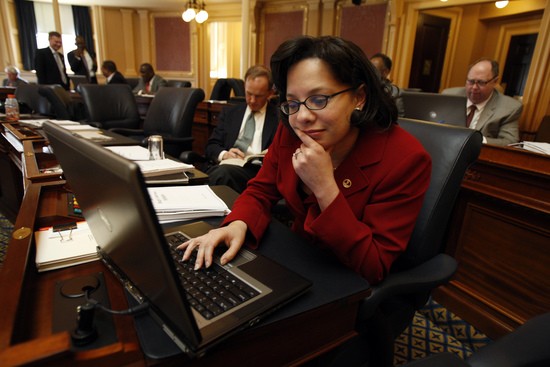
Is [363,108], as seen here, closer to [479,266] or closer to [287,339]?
[287,339]

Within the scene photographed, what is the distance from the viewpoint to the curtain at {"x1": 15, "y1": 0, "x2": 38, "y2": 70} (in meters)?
8.50

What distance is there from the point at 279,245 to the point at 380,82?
562 mm

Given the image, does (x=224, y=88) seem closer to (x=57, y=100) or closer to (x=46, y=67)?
(x=57, y=100)

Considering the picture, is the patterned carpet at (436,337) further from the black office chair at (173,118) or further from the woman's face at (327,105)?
the black office chair at (173,118)

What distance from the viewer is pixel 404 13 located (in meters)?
5.86

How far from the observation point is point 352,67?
0.92 m

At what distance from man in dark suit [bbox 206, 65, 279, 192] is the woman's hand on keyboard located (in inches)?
52.8

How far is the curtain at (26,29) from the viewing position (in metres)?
8.50

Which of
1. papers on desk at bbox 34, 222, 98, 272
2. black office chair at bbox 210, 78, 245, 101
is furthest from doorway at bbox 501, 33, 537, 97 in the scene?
papers on desk at bbox 34, 222, 98, 272

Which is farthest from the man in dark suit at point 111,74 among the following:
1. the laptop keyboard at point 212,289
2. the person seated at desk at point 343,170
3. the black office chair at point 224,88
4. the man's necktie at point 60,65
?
the laptop keyboard at point 212,289

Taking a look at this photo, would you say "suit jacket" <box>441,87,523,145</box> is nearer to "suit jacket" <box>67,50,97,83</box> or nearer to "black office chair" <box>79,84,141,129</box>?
"black office chair" <box>79,84,141,129</box>

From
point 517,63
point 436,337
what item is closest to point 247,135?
point 436,337

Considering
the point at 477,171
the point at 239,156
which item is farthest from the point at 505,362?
the point at 239,156

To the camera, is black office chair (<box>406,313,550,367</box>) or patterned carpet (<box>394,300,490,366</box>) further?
patterned carpet (<box>394,300,490,366</box>)
